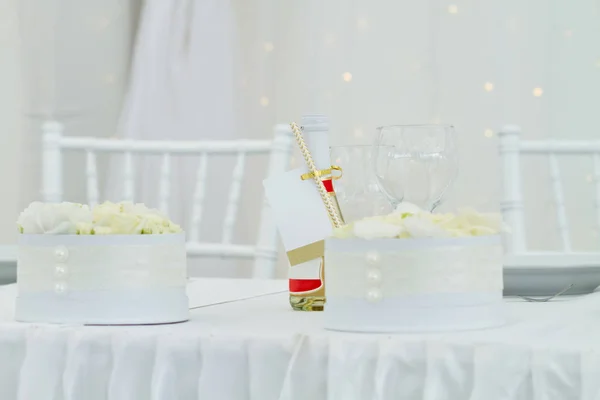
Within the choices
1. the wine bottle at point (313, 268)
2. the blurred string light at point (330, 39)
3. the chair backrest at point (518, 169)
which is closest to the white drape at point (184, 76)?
the blurred string light at point (330, 39)

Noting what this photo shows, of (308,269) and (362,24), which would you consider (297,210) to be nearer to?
(308,269)

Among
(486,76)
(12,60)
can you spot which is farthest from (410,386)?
(12,60)

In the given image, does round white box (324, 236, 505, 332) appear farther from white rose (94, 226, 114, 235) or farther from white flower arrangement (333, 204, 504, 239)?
white rose (94, 226, 114, 235)

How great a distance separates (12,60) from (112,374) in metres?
1.94

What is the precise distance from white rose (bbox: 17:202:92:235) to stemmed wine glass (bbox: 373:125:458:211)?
0.23m

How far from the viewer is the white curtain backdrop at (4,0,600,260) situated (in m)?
2.33

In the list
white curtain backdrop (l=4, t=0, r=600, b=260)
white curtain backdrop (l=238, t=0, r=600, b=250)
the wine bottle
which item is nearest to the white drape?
white curtain backdrop (l=4, t=0, r=600, b=260)

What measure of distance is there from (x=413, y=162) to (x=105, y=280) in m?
0.25

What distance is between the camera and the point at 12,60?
2.40 m

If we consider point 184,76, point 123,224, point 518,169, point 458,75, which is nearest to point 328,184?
point 123,224

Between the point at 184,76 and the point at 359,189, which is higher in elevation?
the point at 184,76

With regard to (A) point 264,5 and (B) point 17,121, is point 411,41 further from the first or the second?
(B) point 17,121

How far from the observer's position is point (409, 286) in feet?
1.95

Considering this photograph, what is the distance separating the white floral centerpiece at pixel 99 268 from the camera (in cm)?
67
